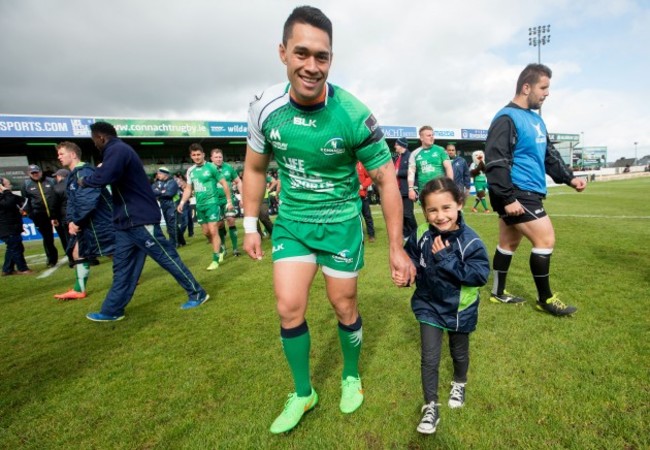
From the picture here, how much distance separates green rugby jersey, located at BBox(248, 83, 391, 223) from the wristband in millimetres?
268

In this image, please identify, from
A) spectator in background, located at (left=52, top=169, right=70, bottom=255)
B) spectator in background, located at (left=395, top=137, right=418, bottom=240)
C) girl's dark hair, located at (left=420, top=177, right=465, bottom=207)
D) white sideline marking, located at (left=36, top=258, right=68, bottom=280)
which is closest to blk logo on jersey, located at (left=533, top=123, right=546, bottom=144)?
girl's dark hair, located at (left=420, top=177, right=465, bottom=207)

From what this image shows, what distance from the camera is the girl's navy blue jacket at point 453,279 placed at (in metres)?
2.10

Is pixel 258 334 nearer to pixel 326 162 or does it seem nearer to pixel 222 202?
pixel 326 162

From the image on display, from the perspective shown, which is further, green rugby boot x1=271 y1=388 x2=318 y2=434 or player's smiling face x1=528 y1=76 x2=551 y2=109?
player's smiling face x1=528 y1=76 x2=551 y2=109

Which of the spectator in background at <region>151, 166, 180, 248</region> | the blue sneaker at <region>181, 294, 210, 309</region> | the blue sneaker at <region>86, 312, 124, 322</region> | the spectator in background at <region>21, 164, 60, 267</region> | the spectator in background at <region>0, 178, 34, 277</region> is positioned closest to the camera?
the blue sneaker at <region>86, 312, 124, 322</region>

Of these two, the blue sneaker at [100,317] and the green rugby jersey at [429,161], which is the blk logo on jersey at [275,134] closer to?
the blue sneaker at [100,317]

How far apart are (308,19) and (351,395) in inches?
93.3

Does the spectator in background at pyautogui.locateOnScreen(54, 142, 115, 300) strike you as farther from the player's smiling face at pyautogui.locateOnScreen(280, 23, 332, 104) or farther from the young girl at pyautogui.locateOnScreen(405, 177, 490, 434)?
the young girl at pyautogui.locateOnScreen(405, 177, 490, 434)

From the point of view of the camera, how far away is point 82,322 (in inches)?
170

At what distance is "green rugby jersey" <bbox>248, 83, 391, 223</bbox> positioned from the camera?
201 cm

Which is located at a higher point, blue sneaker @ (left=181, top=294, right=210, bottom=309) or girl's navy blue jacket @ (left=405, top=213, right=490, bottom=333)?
girl's navy blue jacket @ (left=405, top=213, right=490, bottom=333)

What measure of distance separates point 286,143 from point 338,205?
0.51 meters

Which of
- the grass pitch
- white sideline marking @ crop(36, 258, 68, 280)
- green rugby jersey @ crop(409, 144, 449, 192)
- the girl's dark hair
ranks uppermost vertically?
green rugby jersey @ crop(409, 144, 449, 192)

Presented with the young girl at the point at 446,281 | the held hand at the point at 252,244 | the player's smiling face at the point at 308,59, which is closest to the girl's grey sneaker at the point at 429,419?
the young girl at the point at 446,281
